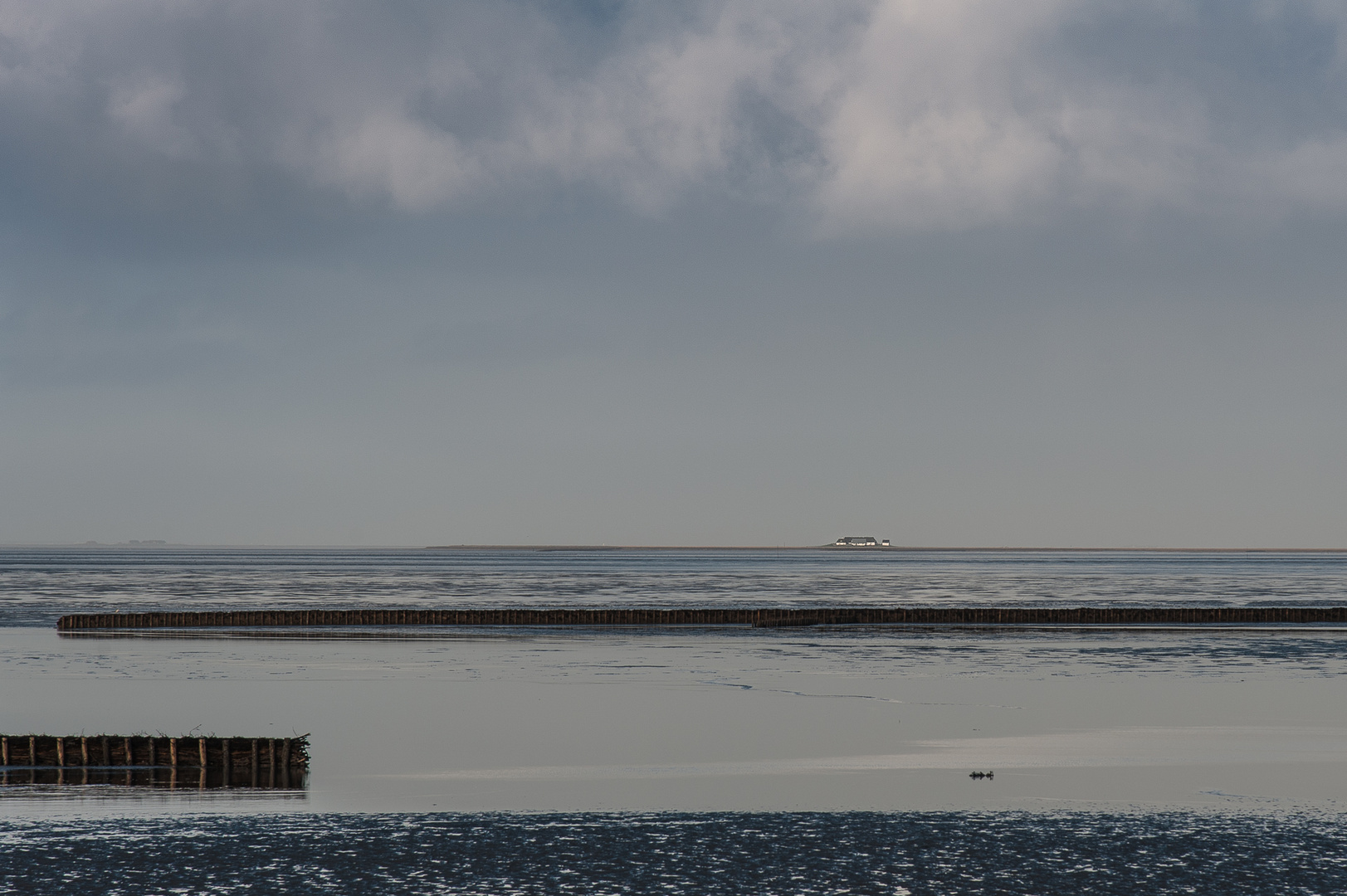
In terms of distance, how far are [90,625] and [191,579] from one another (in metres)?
93.7

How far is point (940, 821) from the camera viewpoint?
22203 mm

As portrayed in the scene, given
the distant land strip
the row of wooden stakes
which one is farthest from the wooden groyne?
the distant land strip

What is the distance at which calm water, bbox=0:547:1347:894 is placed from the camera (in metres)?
18.8

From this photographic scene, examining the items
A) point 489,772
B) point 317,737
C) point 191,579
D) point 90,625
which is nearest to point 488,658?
point 317,737

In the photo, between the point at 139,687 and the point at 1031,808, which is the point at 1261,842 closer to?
the point at 1031,808

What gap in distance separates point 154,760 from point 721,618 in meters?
52.1

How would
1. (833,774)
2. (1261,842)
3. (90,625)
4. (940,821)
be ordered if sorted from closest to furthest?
(1261,842)
(940,821)
(833,774)
(90,625)

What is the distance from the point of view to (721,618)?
77.1m

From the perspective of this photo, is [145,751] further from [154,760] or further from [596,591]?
[596,591]

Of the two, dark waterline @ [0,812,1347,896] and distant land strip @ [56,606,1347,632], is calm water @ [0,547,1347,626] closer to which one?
distant land strip @ [56,606,1347,632]

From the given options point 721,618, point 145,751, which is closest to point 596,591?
point 721,618

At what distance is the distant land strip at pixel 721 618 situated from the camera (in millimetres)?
74750

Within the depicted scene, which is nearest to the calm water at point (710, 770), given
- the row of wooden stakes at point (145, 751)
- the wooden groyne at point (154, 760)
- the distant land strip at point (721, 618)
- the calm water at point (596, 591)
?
the wooden groyne at point (154, 760)

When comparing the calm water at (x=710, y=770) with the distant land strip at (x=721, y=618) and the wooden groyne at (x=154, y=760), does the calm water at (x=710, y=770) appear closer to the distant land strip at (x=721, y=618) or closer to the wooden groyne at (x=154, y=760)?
the wooden groyne at (x=154, y=760)
